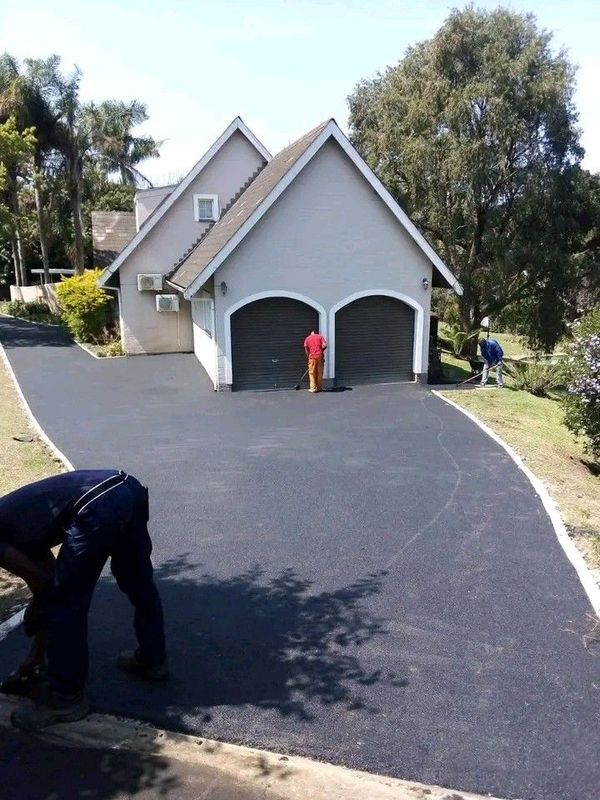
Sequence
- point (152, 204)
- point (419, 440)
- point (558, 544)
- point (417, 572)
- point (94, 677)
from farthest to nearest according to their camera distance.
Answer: point (152, 204)
point (419, 440)
point (558, 544)
point (417, 572)
point (94, 677)

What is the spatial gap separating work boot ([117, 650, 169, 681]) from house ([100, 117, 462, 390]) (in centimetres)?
1245

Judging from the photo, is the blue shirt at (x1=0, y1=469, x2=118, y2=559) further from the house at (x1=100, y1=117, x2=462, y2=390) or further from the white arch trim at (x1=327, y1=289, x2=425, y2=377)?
the white arch trim at (x1=327, y1=289, x2=425, y2=377)

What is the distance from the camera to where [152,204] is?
24.5 m

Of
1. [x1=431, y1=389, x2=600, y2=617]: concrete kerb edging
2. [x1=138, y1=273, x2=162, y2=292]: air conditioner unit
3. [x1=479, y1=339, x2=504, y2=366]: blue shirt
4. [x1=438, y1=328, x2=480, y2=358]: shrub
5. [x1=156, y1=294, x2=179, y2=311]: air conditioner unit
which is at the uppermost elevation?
[x1=138, y1=273, x2=162, y2=292]: air conditioner unit

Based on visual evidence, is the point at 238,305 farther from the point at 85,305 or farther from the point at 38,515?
the point at 38,515

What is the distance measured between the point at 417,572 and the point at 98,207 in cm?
5274

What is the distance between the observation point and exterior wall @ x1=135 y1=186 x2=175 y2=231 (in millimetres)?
24062

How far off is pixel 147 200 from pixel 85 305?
4.76m

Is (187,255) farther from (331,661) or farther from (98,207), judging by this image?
(98,207)

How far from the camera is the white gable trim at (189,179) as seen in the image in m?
21.5

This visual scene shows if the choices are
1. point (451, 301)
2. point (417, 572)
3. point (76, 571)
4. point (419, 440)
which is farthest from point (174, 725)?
point (451, 301)

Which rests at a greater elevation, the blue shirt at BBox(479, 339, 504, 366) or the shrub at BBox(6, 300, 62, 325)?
the shrub at BBox(6, 300, 62, 325)

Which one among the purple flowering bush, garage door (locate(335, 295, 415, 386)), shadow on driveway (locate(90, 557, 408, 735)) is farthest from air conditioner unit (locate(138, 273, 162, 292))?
shadow on driveway (locate(90, 557, 408, 735))

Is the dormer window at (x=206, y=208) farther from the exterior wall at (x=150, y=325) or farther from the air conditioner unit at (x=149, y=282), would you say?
the exterior wall at (x=150, y=325)
